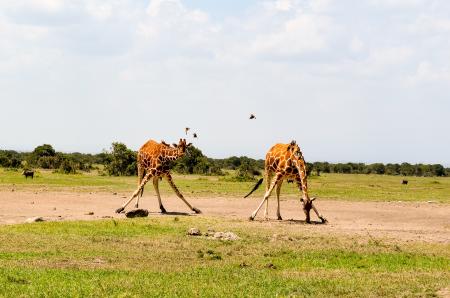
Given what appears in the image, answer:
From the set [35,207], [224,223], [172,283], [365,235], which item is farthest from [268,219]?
[172,283]

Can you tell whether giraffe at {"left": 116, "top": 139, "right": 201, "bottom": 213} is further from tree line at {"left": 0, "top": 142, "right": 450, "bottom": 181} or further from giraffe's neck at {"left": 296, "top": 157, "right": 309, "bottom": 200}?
tree line at {"left": 0, "top": 142, "right": 450, "bottom": 181}

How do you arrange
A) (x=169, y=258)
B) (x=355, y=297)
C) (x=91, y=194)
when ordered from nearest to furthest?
(x=355, y=297)
(x=169, y=258)
(x=91, y=194)

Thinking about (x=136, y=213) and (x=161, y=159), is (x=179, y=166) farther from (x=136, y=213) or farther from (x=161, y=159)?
(x=136, y=213)

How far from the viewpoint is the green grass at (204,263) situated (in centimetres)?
1381

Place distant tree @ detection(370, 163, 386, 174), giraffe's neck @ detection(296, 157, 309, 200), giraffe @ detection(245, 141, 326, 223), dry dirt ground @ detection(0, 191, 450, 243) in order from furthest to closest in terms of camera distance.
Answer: distant tree @ detection(370, 163, 386, 174) < giraffe @ detection(245, 141, 326, 223) < giraffe's neck @ detection(296, 157, 309, 200) < dry dirt ground @ detection(0, 191, 450, 243)

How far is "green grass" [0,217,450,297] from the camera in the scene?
1381 centimetres

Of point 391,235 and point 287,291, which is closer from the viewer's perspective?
point 287,291

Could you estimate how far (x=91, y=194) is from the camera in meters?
39.9

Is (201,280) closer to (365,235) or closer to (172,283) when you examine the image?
(172,283)

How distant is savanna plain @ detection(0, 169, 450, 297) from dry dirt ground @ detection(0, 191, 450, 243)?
7 cm

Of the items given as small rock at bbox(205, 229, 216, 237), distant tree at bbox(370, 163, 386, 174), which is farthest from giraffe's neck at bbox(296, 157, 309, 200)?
distant tree at bbox(370, 163, 386, 174)

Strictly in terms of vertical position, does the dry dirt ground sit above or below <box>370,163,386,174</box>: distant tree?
below

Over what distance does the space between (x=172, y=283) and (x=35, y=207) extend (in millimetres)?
18769

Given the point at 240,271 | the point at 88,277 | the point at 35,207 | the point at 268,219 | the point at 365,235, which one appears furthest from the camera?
the point at 35,207
